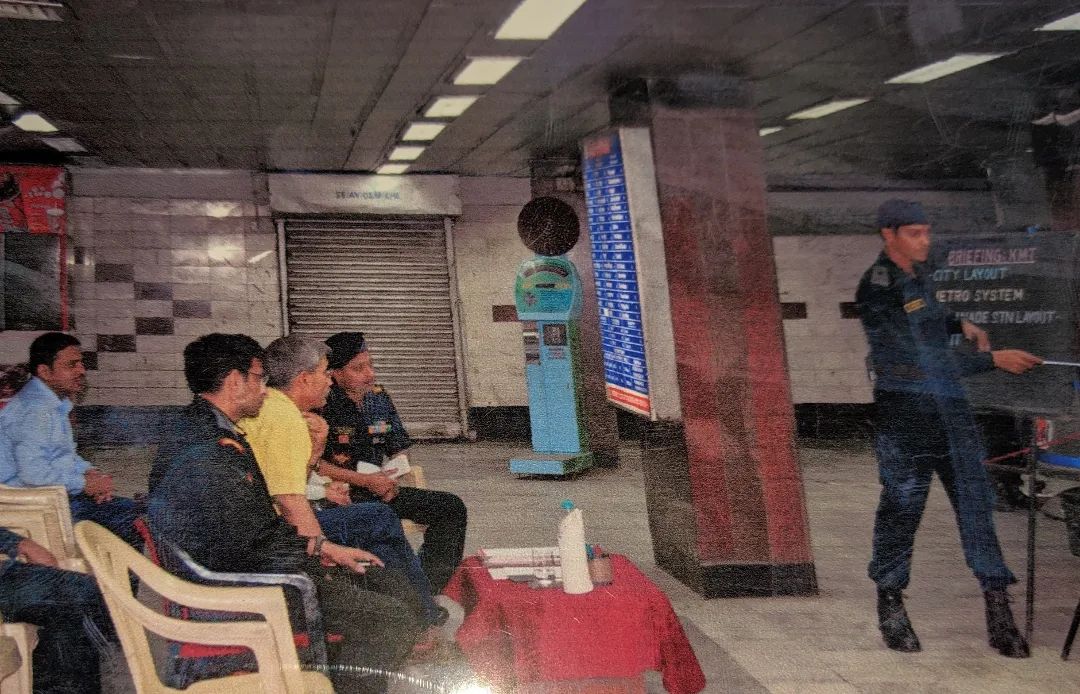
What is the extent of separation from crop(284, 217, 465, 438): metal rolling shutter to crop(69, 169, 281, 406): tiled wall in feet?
0.47

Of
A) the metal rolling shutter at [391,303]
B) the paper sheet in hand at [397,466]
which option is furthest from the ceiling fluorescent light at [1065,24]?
the paper sheet in hand at [397,466]

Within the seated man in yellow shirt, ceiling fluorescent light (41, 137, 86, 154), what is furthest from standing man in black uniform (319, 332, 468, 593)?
ceiling fluorescent light (41, 137, 86, 154)

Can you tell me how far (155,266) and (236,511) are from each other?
2.04 metres

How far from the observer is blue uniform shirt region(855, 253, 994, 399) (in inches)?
114

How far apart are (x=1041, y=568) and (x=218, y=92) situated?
13.3 feet

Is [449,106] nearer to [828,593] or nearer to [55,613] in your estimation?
[828,593]

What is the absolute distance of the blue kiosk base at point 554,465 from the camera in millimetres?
4902

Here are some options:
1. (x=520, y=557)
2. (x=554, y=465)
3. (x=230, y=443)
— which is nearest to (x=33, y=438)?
(x=230, y=443)

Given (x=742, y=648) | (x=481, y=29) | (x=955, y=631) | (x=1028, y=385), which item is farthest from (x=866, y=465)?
(x=481, y=29)

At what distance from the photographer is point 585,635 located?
2051 millimetres

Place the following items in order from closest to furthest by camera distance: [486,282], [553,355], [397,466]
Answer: [397,466] → [486,282] → [553,355]

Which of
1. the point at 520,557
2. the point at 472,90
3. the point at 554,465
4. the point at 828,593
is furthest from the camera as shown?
the point at 554,465

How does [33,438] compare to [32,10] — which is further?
[32,10]

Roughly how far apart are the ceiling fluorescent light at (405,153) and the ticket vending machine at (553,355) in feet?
3.98
